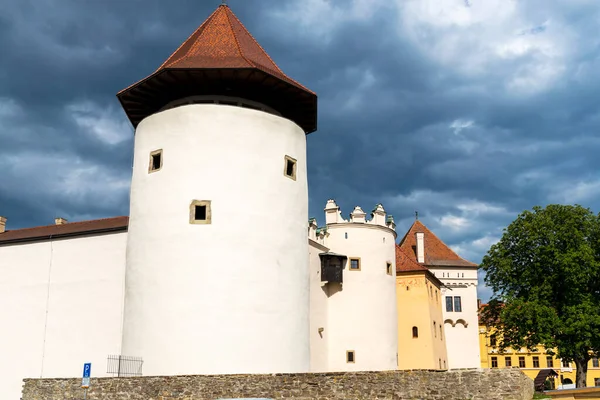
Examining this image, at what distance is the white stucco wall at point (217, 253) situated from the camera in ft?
62.5

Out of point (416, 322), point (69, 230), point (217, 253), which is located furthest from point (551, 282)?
point (69, 230)

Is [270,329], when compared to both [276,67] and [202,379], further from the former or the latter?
[276,67]

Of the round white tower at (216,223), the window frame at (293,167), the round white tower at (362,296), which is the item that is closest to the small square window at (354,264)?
the round white tower at (362,296)

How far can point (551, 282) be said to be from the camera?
29.0 m

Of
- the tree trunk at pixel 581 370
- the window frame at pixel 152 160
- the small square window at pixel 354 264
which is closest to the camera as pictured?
the window frame at pixel 152 160

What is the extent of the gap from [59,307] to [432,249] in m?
26.3

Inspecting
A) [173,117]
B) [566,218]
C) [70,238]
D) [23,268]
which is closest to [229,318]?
[173,117]

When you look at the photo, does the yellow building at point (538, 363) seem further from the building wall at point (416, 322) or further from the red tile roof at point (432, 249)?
the building wall at point (416, 322)

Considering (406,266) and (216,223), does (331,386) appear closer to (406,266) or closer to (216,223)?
(216,223)

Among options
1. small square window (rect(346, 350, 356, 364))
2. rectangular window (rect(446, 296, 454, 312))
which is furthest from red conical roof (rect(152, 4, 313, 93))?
rectangular window (rect(446, 296, 454, 312))

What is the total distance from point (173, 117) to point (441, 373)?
11.6 m

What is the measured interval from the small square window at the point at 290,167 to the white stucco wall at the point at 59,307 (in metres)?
6.40

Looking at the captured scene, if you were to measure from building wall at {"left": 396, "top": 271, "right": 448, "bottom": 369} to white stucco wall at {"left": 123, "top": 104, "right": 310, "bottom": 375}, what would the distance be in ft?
44.9

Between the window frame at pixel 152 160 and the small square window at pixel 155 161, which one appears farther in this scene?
the small square window at pixel 155 161
